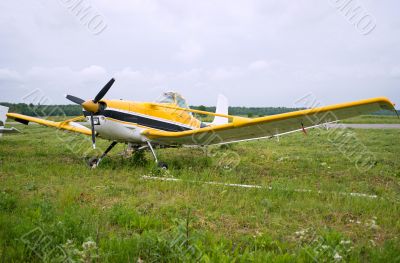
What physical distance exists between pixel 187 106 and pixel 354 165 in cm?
535

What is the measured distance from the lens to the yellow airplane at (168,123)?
22.8ft

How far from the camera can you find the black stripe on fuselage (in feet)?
26.5

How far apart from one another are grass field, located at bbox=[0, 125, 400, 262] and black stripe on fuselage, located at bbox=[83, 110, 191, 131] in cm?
119

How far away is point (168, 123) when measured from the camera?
29.4ft

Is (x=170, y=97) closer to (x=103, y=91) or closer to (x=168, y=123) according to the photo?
(x=168, y=123)

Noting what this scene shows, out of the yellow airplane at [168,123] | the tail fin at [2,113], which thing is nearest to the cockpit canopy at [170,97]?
the yellow airplane at [168,123]

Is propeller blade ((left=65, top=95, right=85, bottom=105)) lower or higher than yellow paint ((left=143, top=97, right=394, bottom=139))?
higher

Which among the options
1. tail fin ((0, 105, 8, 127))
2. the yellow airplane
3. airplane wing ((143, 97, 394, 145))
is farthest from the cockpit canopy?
tail fin ((0, 105, 8, 127))

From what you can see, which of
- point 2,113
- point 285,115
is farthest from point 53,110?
point 285,115

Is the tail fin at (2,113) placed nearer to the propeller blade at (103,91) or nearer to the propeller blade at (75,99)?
the propeller blade at (75,99)

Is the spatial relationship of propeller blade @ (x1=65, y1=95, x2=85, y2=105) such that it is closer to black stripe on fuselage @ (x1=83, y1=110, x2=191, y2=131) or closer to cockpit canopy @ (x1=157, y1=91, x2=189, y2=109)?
black stripe on fuselage @ (x1=83, y1=110, x2=191, y2=131)

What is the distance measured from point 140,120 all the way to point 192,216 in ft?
15.0

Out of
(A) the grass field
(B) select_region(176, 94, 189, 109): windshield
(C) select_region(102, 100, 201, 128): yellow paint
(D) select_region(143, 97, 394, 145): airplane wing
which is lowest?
(A) the grass field

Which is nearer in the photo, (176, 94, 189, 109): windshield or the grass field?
the grass field
